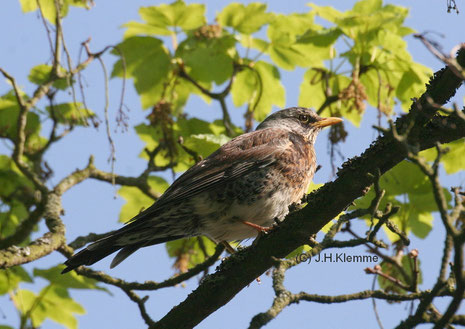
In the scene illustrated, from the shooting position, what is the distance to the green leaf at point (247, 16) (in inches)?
247

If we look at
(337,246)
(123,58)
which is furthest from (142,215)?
(337,246)

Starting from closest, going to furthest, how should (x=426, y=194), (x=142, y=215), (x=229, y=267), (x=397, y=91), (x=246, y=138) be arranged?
(x=229, y=267) < (x=142, y=215) < (x=426, y=194) < (x=246, y=138) < (x=397, y=91)

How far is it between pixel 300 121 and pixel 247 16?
1.26m

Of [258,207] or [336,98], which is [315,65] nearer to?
[336,98]

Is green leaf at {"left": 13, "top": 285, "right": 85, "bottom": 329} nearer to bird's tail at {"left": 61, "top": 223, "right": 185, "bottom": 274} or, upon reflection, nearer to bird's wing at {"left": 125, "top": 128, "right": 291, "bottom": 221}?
bird's tail at {"left": 61, "top": 223, "right": 185, "bottom": 274}

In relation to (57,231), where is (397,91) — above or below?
above

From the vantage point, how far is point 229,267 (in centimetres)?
421

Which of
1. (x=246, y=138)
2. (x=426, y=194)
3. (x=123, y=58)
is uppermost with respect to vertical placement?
(x=123, y=58)

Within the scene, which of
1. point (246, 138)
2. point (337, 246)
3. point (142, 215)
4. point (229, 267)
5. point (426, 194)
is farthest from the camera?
point (246, 138)

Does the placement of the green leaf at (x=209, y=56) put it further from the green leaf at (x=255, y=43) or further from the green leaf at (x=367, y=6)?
the green leaf at (x=367, y=6)

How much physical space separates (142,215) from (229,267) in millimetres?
1189

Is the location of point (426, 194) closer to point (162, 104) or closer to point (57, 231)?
point (162, 104)

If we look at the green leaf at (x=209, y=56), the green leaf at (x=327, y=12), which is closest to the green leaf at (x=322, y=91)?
the green leaf at (x=327, y=12)

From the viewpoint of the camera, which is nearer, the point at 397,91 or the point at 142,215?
the point at 142,215
